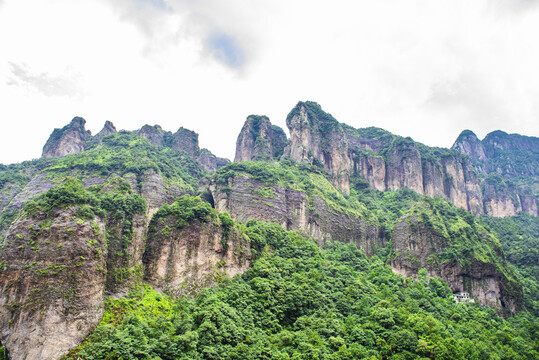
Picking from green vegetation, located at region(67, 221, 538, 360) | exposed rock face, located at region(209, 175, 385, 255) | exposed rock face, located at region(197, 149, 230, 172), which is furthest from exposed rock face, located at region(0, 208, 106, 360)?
exposed rock face, located at region(197, 149, 230, 172)

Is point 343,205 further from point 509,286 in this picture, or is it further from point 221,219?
point 221,219

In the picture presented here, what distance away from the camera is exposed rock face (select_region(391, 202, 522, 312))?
5525 cm

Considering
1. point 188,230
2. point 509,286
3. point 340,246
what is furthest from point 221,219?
point 509,286

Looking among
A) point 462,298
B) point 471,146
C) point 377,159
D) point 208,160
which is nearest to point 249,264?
point 462,298

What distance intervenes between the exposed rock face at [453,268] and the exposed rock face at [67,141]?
245 ft

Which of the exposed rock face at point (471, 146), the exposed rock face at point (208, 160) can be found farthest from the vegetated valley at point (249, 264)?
the exposed rock face at point (471, 146)

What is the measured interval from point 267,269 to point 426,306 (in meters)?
19.2

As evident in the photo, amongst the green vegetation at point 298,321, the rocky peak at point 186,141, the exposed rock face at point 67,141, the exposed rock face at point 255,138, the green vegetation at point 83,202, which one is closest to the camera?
the green vegetation at point 298,321

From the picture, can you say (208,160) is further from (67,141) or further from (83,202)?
(83,202)

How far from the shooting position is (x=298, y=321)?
3600cm

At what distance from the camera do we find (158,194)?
61.8 metres

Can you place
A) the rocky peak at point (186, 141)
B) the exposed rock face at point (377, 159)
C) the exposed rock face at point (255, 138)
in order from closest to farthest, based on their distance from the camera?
the exposed rock face at point (377, 159) → the exposed rock face at point (255, 138) → the rocky peak at point (186, 141)

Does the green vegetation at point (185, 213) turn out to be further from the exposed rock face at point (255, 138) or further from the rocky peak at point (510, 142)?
the rocky peak at point (510, 142)

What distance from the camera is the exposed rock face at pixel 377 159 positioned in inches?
3531
